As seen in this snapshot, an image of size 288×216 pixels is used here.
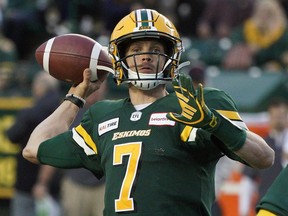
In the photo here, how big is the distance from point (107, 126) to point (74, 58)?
57 centimetres

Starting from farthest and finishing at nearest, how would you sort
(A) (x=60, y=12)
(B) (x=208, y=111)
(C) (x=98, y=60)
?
1. (A) (x=60, y=12)
2. (C) (x=98, y=60)
3. (B) (x=208, y=111)

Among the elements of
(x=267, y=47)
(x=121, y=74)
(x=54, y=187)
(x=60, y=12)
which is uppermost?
(x=60, y=12)

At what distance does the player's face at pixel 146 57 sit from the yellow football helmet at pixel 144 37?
0.07ft

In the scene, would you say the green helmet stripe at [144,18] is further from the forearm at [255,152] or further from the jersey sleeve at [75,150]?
Result: the forearm at [255,152]

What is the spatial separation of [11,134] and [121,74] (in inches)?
197

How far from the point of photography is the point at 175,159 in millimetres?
4438

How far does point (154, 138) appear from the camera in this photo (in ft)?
14.7

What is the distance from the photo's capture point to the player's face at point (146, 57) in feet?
15.0

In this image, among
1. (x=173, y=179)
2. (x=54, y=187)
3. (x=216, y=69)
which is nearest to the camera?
(x=173, y=179)

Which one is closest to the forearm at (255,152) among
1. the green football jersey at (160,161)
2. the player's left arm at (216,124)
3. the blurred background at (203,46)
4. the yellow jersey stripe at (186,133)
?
the player's left arm at (216,124)

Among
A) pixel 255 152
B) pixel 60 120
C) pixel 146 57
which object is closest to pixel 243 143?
pixel 255 152

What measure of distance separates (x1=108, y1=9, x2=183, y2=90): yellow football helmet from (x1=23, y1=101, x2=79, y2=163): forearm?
0.51 metres

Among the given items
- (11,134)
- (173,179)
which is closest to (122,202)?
(173,179)

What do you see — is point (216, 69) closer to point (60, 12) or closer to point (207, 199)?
point (60, 12)
